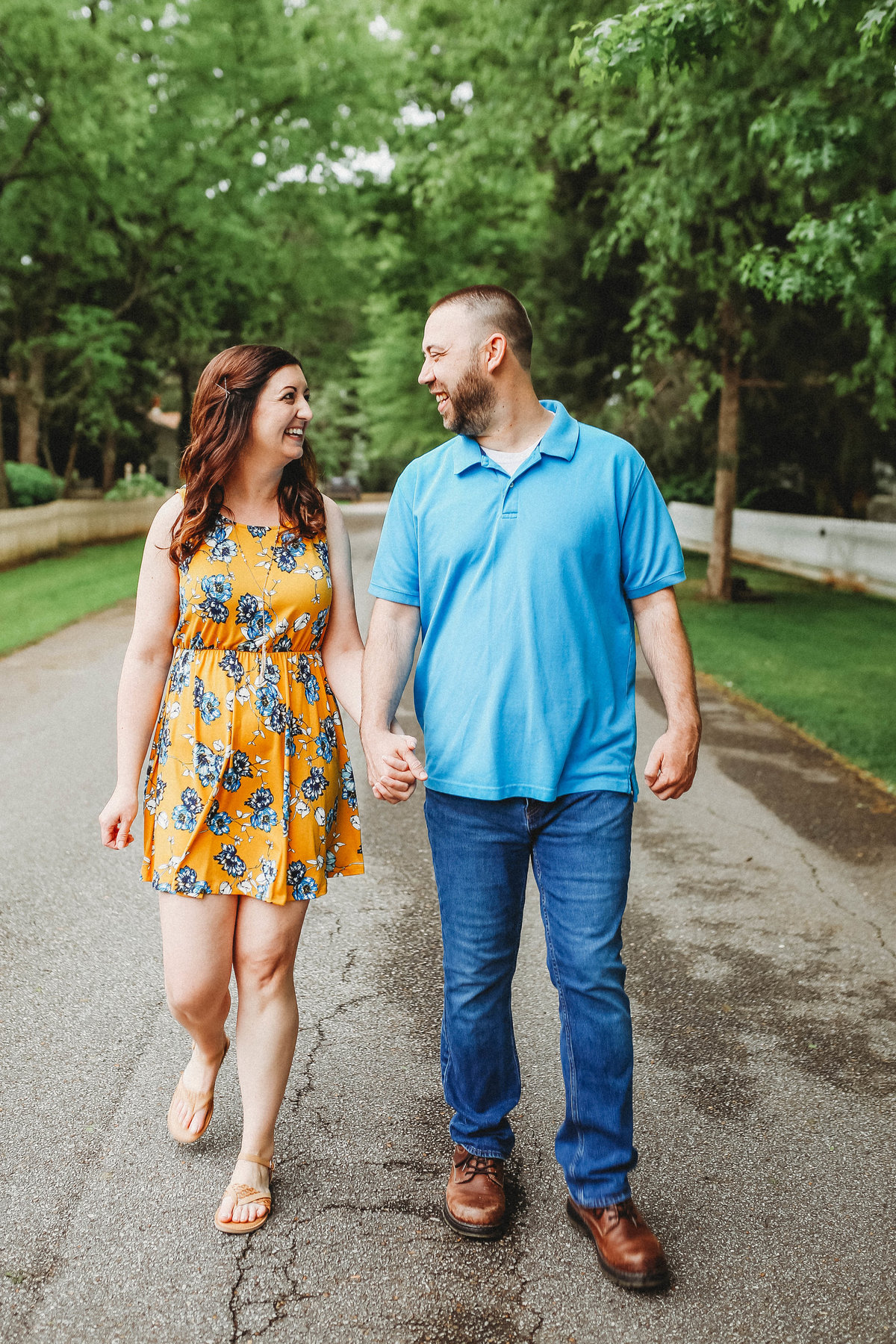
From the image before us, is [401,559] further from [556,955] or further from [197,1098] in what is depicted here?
[197,1098]

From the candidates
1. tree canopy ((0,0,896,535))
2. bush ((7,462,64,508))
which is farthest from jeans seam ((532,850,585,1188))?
bush ((7,462,64,508))

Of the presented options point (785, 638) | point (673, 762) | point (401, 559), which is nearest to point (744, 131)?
point (785, 638)

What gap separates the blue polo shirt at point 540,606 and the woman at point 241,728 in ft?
0.68

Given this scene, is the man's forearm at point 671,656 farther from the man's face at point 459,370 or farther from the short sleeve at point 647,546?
the man's face at point 459,370

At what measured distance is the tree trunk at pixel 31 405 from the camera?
1093 inches

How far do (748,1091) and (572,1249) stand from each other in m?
0.96

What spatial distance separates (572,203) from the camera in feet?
68.5

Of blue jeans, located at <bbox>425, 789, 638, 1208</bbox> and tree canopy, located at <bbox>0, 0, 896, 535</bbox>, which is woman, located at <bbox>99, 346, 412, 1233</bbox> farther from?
tree canopy, located at <bbox>0, 0, 896, 535</bbox>

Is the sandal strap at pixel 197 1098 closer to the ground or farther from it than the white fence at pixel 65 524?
farther from it

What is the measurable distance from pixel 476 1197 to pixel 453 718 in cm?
113

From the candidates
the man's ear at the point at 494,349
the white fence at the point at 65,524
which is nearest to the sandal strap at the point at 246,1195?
the man's ear at the point at 494,349

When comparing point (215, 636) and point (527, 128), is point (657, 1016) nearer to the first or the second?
point (215, 636)

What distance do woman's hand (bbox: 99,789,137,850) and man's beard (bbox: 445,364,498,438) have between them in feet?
3.92

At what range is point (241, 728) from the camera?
2816 millimetres
